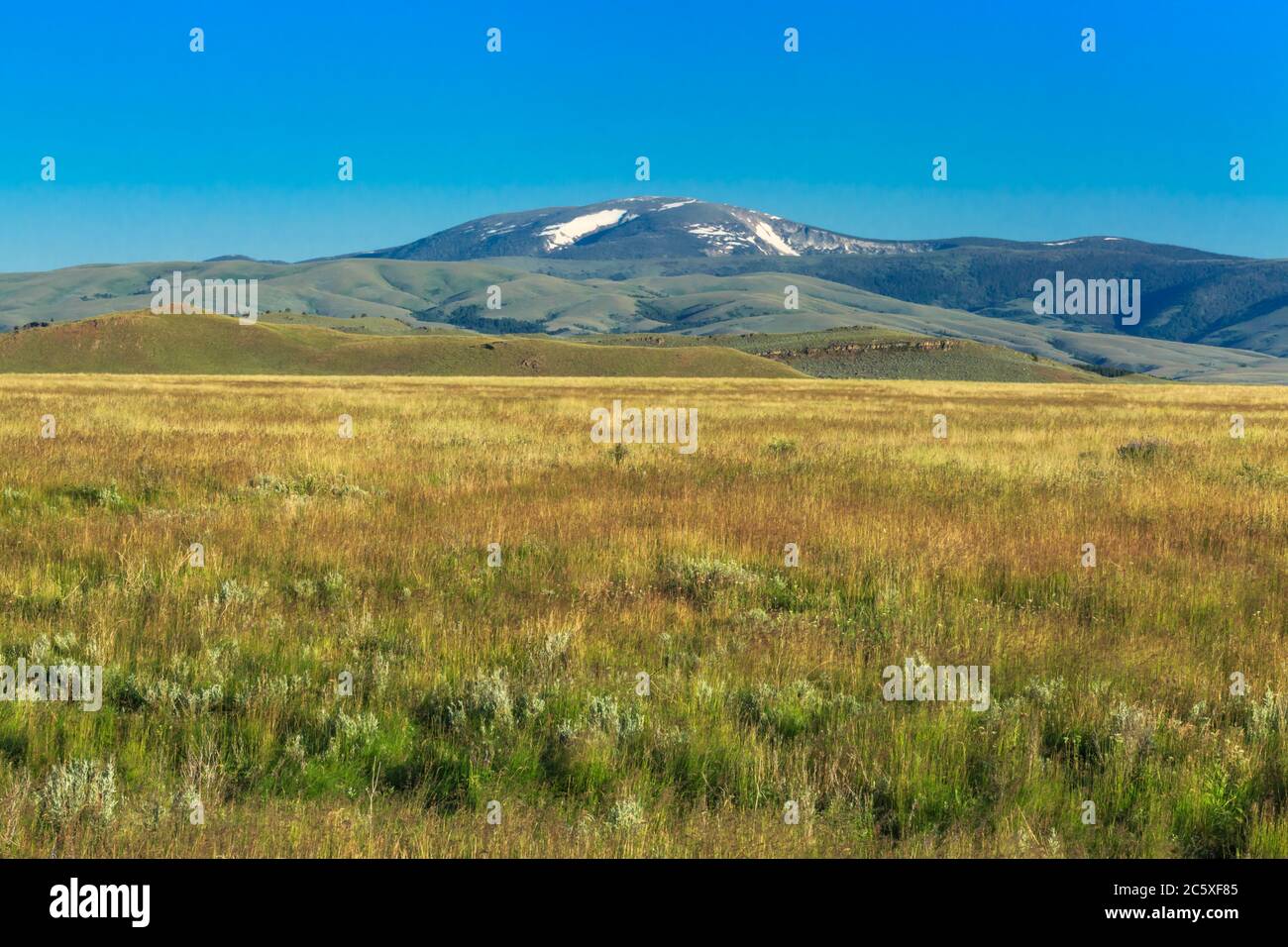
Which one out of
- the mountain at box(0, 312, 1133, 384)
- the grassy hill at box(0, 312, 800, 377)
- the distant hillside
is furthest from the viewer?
the distant hillside

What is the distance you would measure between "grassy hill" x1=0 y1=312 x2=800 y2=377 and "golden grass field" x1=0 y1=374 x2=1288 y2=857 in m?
131

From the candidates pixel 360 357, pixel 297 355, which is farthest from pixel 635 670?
pixel 297 355

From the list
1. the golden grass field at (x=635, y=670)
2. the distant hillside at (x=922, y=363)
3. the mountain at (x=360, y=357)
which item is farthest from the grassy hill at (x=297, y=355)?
the golden grass field at (x=635, y=670)

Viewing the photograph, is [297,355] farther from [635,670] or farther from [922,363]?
[635,670]

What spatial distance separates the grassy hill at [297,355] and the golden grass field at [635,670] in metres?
131

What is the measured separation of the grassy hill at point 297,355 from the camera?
Answer: 463 feet

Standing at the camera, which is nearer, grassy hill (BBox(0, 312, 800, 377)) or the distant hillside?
grassy hill (BBox(0, 312, 800, 377))

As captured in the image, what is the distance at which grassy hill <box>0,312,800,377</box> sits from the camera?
141250 millimetres

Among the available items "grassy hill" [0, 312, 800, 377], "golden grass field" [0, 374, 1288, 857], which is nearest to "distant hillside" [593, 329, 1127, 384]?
"grassy hill" [0, 312, 800, 377]

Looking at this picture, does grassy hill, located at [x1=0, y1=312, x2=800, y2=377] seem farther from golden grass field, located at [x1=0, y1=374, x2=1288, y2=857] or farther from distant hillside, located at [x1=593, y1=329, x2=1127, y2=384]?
golden grass field, located at [x1=0, y1=374, x2=1288, y2=857]

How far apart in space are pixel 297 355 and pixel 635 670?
15381 centimetres

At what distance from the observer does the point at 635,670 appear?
6.52m

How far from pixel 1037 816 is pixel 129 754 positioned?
470cm
